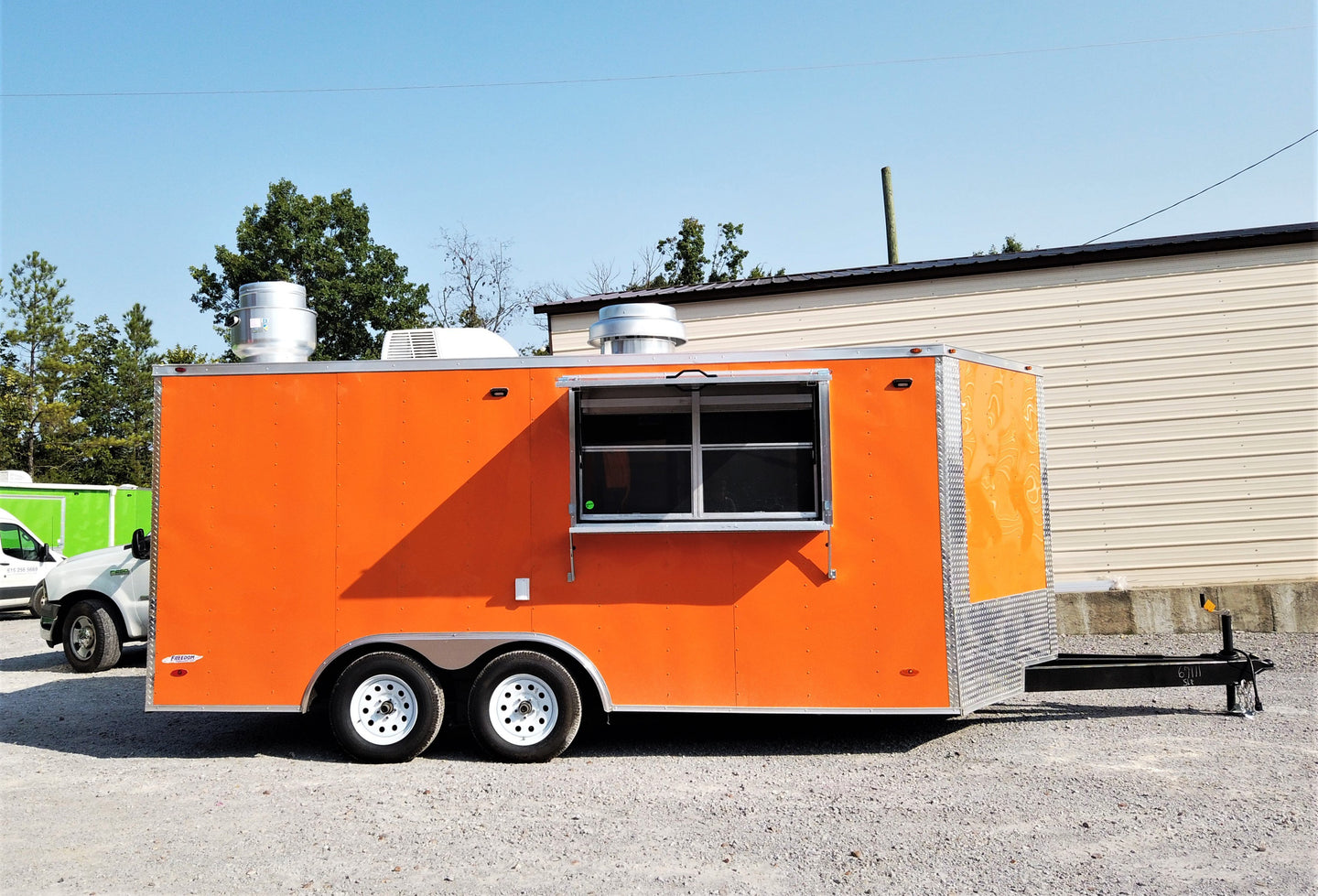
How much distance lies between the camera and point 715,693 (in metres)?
6.05

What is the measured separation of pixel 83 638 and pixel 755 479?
322 inches

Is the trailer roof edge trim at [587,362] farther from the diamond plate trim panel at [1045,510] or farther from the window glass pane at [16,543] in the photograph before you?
the window glass pane at [16,543]

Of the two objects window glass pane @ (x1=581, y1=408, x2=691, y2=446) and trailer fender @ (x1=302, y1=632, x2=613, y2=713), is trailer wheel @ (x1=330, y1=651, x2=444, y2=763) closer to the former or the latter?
trailer fender @ (x1=302, y1=632, x2=613, y2=713)

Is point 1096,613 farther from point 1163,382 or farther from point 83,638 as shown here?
point 83,638

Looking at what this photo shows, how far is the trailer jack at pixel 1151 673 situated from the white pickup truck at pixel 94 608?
8985mm

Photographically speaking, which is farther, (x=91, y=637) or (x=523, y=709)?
(x=91, y=637)

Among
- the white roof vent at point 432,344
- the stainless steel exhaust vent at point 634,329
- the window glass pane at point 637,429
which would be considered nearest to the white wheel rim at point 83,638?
the white roof vent at point 432,344

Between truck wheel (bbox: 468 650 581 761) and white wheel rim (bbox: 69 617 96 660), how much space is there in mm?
6230

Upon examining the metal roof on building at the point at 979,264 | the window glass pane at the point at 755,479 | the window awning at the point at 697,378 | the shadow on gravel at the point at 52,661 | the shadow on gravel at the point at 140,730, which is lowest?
the shadow on gravel at the point at 140,730

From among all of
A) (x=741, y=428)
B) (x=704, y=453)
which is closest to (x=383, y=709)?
(x=704, y=453)

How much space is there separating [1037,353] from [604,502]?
20.6 ft

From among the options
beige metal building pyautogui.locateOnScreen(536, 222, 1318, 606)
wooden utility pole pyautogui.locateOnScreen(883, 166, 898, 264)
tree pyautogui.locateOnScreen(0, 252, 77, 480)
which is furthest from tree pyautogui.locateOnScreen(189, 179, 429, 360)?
beige metal building pyautogui.locateOnScreen(536, 222, 1318, 606)

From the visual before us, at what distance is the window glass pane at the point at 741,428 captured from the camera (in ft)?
20.0

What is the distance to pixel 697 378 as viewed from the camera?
5910 mm
